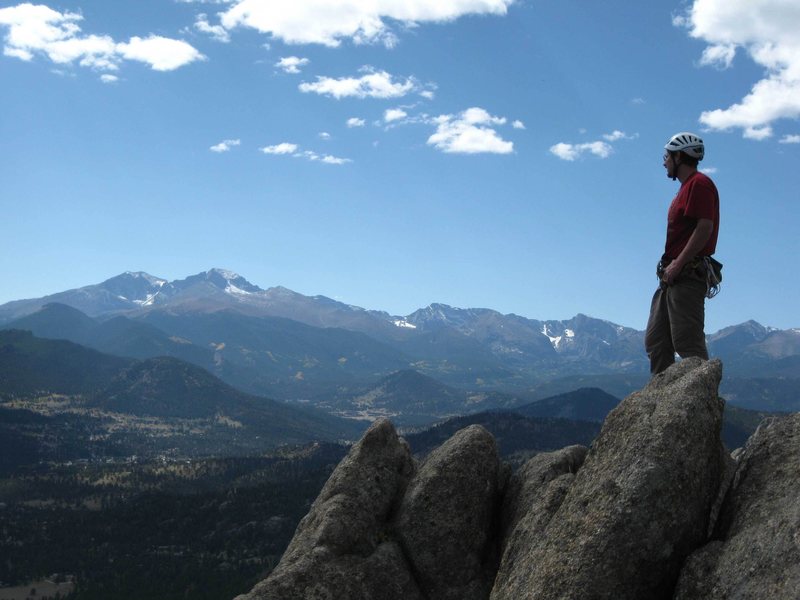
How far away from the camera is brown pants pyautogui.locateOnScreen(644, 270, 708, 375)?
1939 centimetres

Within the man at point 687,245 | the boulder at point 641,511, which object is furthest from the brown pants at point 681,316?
the boulder at point 641,511

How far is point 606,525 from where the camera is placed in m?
14.9

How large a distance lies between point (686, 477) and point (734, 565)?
6.92 feet

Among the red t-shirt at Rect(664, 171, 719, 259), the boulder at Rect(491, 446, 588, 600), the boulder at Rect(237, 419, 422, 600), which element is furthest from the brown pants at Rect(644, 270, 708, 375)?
the boulder at Rect(237, 419, 422, 600)

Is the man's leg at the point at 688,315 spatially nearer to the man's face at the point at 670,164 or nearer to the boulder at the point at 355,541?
the man's face at the point at 670,164

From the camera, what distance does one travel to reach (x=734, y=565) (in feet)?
44.3

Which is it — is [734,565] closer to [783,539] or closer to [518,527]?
[783,539]

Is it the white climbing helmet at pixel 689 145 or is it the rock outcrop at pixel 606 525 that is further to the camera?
the white climbing helmet at pixel 689 145

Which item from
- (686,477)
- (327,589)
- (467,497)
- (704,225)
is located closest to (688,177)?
(704,225)

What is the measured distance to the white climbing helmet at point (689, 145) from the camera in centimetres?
1939

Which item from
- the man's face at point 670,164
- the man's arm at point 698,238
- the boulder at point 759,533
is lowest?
the boulder at point 759,533

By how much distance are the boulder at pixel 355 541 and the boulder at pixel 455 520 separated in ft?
2.37

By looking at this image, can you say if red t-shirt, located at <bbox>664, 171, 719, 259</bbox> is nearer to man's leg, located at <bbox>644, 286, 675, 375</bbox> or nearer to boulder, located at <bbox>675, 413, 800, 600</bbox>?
man's leg, located at <bbox>644, 286, 675, 375</bbox>

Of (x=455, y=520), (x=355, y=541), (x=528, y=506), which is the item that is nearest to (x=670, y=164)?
(x=528, y=506)
